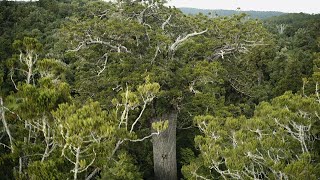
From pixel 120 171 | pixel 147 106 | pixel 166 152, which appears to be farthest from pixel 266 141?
pixel 166 152

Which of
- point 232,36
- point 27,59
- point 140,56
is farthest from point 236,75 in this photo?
point 27,59

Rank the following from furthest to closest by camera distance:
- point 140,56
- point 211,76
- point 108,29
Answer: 1. point 140,56
2. point 108,29
3. point 211,76

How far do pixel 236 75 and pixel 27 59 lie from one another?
778 centimetres

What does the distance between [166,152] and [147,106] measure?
1.86 metres

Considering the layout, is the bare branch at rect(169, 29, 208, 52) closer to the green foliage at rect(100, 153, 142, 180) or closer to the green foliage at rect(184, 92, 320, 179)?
the green foliage at rect(184, 92, 320, 179)

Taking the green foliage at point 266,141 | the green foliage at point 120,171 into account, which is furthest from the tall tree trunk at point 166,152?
the green foliage at point 266,141

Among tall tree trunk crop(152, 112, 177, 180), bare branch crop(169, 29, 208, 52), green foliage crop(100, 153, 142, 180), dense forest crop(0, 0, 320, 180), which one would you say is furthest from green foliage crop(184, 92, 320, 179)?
tall tree trunk crop(152, 112, 177, 180)

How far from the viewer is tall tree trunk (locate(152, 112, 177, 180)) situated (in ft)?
36.7

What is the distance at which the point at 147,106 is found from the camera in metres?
10.5

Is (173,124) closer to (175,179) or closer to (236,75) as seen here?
(175,179)

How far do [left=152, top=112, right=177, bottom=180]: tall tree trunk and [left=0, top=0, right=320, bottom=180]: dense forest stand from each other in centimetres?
4

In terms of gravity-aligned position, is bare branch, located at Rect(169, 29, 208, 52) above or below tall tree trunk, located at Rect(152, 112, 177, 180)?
above

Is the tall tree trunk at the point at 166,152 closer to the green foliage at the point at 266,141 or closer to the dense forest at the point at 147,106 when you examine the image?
the dense forest at the point at 147,106

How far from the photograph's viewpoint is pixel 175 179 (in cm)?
1165
